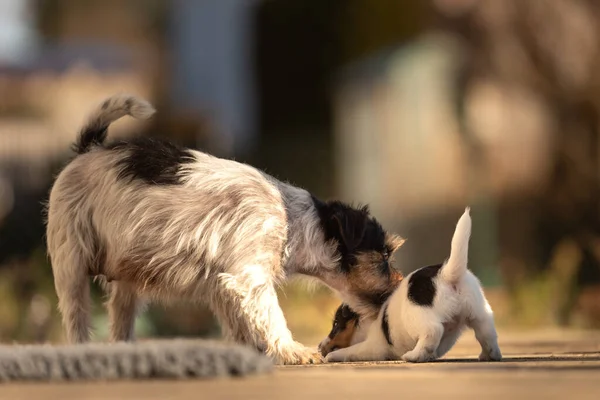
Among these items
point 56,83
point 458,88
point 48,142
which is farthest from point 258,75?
point 48,142

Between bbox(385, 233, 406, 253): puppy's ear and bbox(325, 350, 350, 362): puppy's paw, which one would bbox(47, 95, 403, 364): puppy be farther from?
bbox(325, 350, 350, 362): puppy's paw

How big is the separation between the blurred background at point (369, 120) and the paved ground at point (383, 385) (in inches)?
197

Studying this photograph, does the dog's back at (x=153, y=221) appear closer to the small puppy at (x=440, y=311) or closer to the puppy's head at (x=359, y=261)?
the puppy's head at (x=359, y=261)

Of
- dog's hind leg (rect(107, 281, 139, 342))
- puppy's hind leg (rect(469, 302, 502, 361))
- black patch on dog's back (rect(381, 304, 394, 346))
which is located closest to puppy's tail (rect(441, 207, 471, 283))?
puppy's hind leg (rect(469, 302, 502, 361))

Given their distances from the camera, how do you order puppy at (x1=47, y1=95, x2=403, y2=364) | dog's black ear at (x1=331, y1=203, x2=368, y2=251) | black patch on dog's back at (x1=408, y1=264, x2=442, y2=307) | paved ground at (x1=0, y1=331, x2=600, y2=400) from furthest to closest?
dog's black ear at (x1=331, y1=203, x2=368, y2=251) < puppy at (x1=47, y1=95, x2=403, y2=364) < black patch on dog's back at (x1=408, y1=264, x2=442, y2=307) < paved ground at (x1=0, y1=331, x2=600, y2=400)

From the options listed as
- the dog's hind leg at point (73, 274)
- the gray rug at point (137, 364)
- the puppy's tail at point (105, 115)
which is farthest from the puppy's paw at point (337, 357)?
the gray rug at point (137, 364)

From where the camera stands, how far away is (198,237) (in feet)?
22.6

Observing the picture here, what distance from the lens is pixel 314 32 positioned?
2364 centimetres

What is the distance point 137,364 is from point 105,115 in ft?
9.61

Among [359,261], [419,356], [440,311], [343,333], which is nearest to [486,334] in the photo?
[440,311]

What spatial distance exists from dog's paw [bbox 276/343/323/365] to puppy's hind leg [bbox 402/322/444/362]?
52 cm

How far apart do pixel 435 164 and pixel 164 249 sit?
12.8 meters

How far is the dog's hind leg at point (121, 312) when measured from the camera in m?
7.59

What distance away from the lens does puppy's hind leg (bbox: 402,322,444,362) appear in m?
6.45
